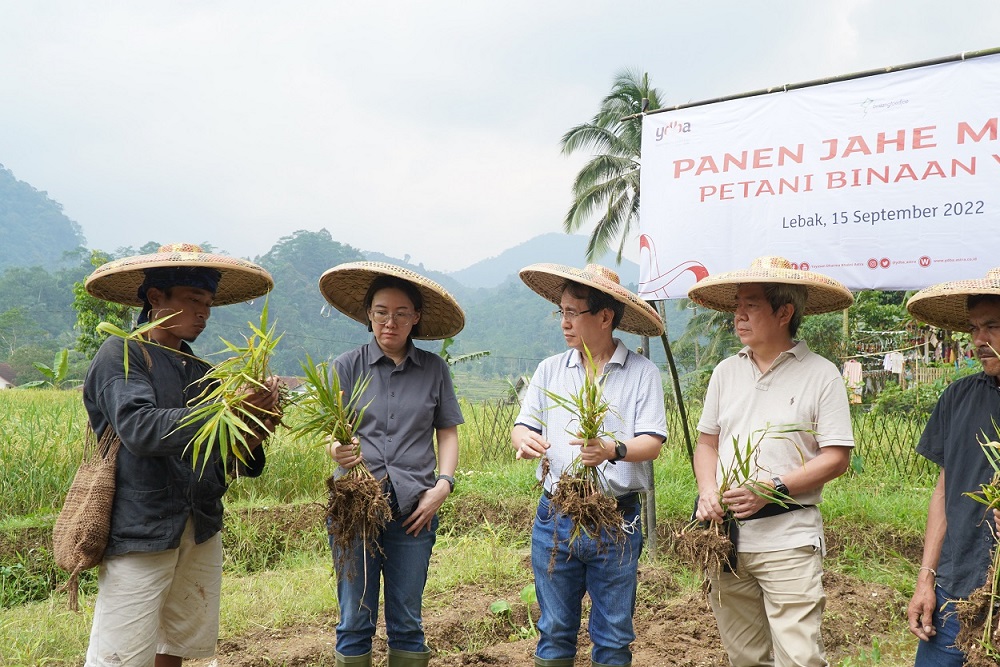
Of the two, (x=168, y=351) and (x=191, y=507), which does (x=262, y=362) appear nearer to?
(x=168, y=351)

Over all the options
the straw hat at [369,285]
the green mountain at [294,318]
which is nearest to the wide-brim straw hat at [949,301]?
the straw hat at [369,285]

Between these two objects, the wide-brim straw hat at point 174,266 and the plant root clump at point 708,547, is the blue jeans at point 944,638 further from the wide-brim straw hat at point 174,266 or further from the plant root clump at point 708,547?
the wide-brim straw hat at point 174,266

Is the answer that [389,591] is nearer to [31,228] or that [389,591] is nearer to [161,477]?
[161,477]

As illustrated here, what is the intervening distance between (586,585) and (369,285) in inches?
55.9

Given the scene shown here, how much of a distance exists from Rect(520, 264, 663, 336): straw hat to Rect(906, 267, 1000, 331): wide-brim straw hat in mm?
910

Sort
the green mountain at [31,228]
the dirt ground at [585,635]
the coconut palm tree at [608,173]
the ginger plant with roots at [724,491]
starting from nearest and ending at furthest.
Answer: the ginger plant with roots at [724,491] → the dirt ground at [585,635] → the coconut palm tree at [608,173] → the green mountain at [31,228]

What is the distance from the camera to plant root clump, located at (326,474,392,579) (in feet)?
8.52

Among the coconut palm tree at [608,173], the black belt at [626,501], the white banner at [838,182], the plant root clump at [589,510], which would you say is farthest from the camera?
the coconut palm tree at [608,173]

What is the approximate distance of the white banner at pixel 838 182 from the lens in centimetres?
343

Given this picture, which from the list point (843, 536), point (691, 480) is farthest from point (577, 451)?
point (691, 480)

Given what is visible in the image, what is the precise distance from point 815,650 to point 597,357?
1.21 metres

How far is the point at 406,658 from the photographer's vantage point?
278 centimetres

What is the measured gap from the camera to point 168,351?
101 inches

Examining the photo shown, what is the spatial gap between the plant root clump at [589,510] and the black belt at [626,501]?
84 mm
